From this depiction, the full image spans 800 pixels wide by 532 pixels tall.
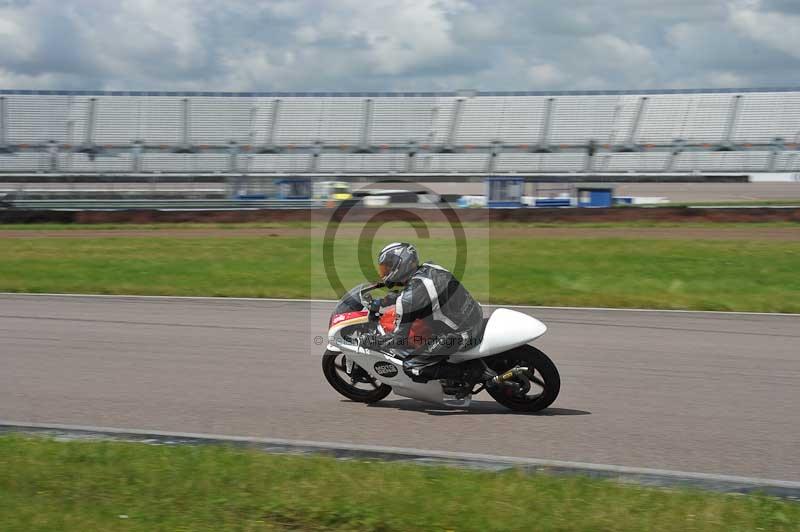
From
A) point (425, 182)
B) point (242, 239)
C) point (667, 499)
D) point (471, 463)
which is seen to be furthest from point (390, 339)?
point (425, 182)

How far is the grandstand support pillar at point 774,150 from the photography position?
48.8m

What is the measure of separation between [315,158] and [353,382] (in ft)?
149

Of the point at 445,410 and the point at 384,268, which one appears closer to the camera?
the point at 384,268

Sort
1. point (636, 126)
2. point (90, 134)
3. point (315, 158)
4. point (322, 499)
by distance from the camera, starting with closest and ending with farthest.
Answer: point (322, 499) → point (315, 158) → point (90, 134) → point (636, 126)

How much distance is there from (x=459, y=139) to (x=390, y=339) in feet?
157

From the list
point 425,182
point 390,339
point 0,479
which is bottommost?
point 0,479

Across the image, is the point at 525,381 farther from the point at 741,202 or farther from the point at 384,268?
the point at 741,202

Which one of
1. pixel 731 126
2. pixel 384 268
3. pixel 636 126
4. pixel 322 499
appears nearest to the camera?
pixel 322 499

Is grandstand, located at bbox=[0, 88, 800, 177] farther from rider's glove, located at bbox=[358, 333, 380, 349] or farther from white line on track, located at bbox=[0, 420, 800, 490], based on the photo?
white line on track, located at bbox=[0, 420, 800, 490]

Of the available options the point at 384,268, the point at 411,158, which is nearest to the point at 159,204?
the point at 411,158

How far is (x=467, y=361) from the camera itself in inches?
314

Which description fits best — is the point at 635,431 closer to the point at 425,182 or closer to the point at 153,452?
the point at 153,452

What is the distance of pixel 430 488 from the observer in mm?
5395

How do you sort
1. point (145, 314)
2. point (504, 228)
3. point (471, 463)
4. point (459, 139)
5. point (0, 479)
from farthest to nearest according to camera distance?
point (459, 139) → point (504, 228) → point (145, 314) → point (471, 463) → point (0, 479)
